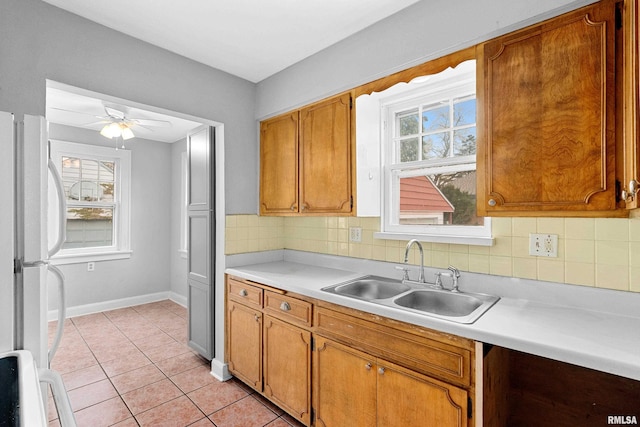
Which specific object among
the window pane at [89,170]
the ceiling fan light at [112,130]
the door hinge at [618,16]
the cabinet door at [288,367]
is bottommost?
the cabinet door at [288,367]

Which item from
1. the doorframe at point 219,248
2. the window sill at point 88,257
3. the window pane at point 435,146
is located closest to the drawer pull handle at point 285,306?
the doorframe at point 219,248

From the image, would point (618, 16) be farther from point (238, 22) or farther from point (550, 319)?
point (238, 22)

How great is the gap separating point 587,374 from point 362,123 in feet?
6.26

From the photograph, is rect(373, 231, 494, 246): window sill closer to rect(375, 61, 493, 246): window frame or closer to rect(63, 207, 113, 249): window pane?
rect(375, 61, 493, 246): window frame

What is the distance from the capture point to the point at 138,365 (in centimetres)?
283

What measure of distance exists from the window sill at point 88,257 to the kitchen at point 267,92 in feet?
8.36

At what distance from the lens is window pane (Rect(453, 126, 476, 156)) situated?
199 cm

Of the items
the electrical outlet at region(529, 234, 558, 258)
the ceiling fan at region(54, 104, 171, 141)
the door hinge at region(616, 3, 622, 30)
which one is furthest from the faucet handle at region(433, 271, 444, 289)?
the ceiling fan at region(54, 104, 171, 141)

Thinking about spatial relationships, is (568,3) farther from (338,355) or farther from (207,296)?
(207,296)

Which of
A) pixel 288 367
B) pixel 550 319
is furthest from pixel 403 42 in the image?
pixel 288 367

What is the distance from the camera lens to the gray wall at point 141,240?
4.10m

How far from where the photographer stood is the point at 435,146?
2172 millimetres

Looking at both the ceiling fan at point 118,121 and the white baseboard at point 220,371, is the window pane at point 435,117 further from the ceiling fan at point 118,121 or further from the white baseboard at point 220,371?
the ceiling fan at point 118,121

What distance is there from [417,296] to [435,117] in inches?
48.0
